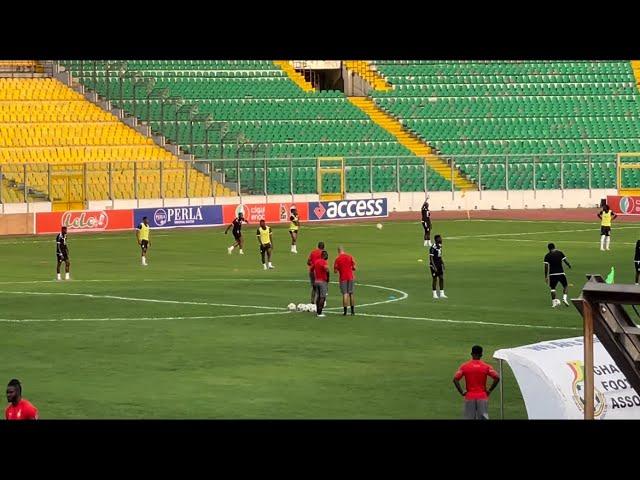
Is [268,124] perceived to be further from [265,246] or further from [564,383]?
[564,383]

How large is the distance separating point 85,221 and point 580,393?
52181 millimetres

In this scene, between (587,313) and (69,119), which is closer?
(587,313)

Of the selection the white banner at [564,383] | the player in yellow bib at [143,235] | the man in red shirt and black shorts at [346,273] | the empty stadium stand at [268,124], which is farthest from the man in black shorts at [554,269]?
the empty stadium stand at [268,124]

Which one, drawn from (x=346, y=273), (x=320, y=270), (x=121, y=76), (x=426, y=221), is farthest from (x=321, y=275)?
(x=121, y=76)

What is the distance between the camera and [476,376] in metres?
23.9

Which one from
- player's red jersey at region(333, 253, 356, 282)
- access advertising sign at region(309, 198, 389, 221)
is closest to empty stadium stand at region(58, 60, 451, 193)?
access advertising sign at region(309, 198, 389, 221)

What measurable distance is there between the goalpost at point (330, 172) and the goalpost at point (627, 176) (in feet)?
53.1

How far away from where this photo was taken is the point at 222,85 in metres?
92.0

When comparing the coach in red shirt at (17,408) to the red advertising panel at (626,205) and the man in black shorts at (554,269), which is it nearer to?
the man in black shorts at (554,269)

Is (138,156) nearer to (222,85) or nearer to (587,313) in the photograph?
(222,85)

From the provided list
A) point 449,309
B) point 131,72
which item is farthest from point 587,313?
point 131,72

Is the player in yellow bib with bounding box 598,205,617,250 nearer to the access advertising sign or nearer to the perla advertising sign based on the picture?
the access advertising sign

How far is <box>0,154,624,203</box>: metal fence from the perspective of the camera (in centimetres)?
7594

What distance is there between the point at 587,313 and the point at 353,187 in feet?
224
